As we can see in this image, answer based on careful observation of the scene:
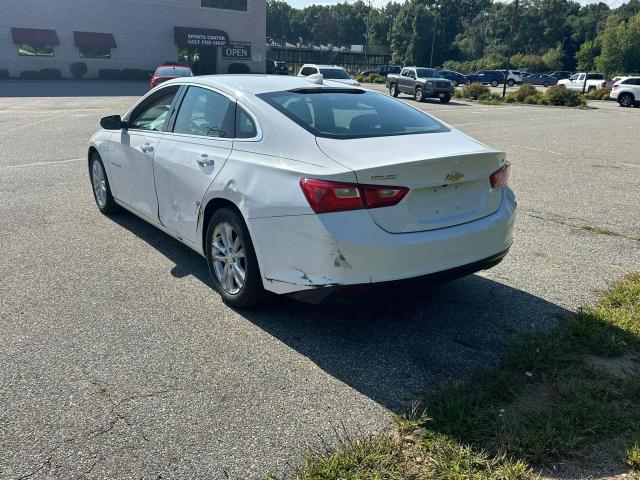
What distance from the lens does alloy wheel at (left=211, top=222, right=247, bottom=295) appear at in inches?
156

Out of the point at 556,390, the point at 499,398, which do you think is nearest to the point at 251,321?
the point at 499,398

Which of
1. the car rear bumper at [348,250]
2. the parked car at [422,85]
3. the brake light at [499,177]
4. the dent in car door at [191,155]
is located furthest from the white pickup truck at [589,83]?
the car rear bumper at [348,250]

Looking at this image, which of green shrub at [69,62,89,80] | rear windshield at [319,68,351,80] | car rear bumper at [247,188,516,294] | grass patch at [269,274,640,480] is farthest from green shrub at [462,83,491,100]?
grass patch at [269,274,640,480]

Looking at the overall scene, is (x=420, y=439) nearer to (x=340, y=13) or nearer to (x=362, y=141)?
(x=362, y=141)

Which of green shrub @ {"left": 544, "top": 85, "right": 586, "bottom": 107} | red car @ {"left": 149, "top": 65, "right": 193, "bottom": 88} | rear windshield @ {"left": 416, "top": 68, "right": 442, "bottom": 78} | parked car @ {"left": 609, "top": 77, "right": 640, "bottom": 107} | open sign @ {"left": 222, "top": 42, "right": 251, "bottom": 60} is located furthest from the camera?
open sign @ {"left": 222, "top": 42, "right": 251, "bottom": 60}

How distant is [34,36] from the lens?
44688mm

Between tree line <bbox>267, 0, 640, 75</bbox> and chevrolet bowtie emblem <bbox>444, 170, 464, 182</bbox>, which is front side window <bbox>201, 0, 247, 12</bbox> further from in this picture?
chevrolet bowtie emblem <bbox>444, 170, 464, 182</bbox>

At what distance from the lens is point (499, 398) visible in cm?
302

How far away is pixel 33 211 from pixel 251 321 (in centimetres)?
397

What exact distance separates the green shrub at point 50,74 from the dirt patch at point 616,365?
5012cm

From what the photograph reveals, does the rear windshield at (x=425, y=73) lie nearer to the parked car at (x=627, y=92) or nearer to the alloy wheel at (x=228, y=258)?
the parked car at (x=627, y=92)

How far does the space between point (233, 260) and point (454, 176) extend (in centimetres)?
165

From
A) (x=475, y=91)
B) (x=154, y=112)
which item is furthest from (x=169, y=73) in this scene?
(x=475, y=91)

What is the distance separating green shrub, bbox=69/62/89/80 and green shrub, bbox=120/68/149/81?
2.99 m
